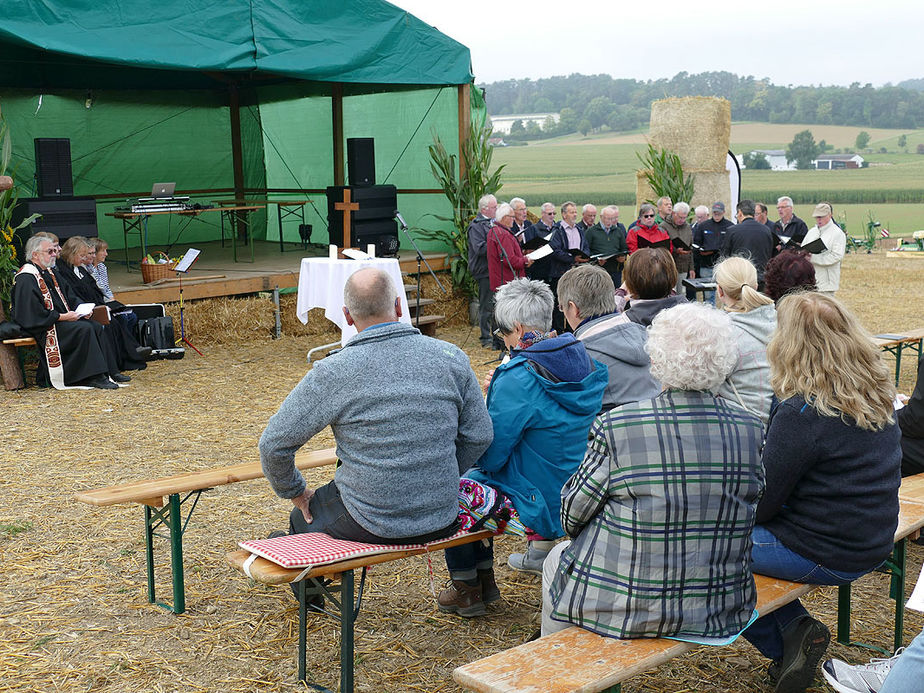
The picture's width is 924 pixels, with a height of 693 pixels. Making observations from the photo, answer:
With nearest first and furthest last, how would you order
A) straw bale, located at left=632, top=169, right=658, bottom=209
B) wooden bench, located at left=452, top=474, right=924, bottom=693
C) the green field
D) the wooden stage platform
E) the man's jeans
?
wooden bench, located at left=452, top=474, right=924, bottom=693 < the man's jeans < the wooden stage platform < straw bale, located at left=632, top=169, right=658, bottom=209 < the green field

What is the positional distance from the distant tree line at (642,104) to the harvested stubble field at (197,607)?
69643 mm

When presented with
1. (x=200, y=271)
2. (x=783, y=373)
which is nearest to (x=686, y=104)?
(x=200, y=271)

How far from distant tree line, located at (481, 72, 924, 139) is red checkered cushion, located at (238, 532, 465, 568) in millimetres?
71880

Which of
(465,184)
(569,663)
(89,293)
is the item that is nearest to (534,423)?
(569,663)

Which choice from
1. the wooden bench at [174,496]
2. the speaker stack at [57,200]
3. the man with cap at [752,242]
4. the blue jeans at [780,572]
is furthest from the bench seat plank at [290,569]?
the man with cap at [752,242]

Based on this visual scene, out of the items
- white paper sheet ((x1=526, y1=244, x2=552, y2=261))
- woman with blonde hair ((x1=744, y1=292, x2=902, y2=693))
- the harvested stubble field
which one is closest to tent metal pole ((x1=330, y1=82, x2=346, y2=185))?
white paper sheet ((x1=526, y1=244, x2=552, y2=261))

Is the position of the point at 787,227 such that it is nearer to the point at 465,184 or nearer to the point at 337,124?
the point at 465,184

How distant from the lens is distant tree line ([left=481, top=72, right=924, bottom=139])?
245 ft

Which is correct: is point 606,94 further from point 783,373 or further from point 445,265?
point 783,373

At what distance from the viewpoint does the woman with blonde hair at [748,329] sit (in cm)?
345

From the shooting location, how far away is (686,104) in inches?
563

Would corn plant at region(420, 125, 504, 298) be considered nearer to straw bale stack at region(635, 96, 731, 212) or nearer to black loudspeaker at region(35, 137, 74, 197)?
black loudspeaker at region(35, 137, 74, 197)

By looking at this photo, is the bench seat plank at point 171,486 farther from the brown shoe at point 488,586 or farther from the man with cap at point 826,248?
the man with cap at point 826,248

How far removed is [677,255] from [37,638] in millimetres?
7879
